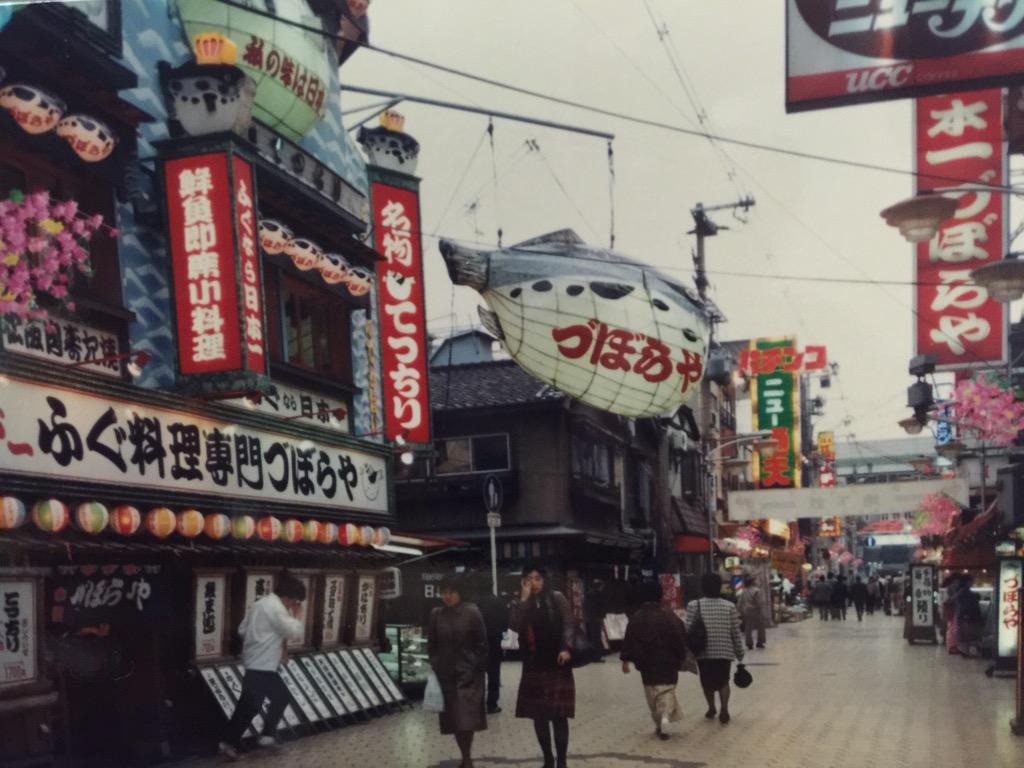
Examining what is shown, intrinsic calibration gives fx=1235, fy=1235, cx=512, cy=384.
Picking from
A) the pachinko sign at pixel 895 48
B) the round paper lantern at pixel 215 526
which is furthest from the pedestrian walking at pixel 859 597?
the pachinko sign at pixel 895 48

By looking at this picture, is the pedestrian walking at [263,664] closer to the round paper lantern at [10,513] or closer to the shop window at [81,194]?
the round paper lantern at [10,513]

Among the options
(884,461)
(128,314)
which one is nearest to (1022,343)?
(884,461)

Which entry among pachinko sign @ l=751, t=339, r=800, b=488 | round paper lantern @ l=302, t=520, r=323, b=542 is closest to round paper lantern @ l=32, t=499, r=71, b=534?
round paper lantern @ l=302, t=520, r=323, b=542

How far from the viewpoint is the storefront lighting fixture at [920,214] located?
10727 mm

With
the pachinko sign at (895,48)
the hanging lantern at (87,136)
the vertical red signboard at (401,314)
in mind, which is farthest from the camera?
the vertical red signboard at (401,314)

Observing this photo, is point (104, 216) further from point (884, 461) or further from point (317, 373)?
point (884, 461)

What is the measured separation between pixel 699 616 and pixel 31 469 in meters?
8.04

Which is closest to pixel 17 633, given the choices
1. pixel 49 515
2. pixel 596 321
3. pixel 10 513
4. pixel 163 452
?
pixel 49 515

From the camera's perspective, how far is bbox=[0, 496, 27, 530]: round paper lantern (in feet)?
33.5

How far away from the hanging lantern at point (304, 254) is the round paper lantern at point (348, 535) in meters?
3.57

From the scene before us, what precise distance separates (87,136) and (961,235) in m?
10.8

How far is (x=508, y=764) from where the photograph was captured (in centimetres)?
1197

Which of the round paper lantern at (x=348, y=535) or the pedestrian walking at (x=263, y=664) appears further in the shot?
the round paper lantern at (x=348, y=535)

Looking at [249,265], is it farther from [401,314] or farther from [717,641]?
[717,641]
